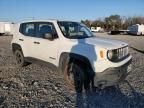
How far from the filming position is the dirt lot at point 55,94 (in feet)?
19.0

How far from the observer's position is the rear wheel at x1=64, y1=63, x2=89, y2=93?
6.55 meters

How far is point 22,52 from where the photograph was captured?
365 inches

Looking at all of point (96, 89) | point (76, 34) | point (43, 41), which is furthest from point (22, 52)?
point (96, 89)

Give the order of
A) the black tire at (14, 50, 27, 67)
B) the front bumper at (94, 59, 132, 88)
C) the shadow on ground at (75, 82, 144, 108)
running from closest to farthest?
the shadow on ground at (75, 82, 144, 108), the front bumper at (94, 59, 132, 88), the black tire at (14, 50, 27, 67)

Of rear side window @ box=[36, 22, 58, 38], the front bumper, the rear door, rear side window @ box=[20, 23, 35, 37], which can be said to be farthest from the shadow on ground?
rear side window @ box=[20, 23, 35, 37]

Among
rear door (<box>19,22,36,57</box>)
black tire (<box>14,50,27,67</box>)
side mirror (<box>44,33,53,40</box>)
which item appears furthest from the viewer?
black tire (<box>14,50,27,67</box>)

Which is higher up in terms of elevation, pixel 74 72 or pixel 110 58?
pixel 110 58

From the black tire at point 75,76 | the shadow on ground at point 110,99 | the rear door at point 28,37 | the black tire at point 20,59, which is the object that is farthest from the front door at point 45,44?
the shadow on ground at point 110,99

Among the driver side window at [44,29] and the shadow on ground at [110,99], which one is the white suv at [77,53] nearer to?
the driver side window at [44,29]

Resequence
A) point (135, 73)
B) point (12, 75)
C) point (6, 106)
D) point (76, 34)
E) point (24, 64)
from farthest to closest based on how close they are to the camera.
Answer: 1. point (24, 64)
2. point (135, 73)
3. point (12, 75)
4. point (76, 34)
5. point (6, 106)

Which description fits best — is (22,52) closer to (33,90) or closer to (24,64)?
(24,64)

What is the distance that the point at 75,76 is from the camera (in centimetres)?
680

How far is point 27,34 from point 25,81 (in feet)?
6.44

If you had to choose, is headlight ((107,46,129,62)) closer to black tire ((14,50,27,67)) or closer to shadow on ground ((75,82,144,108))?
shadow on ground ((75,82,144,108))
